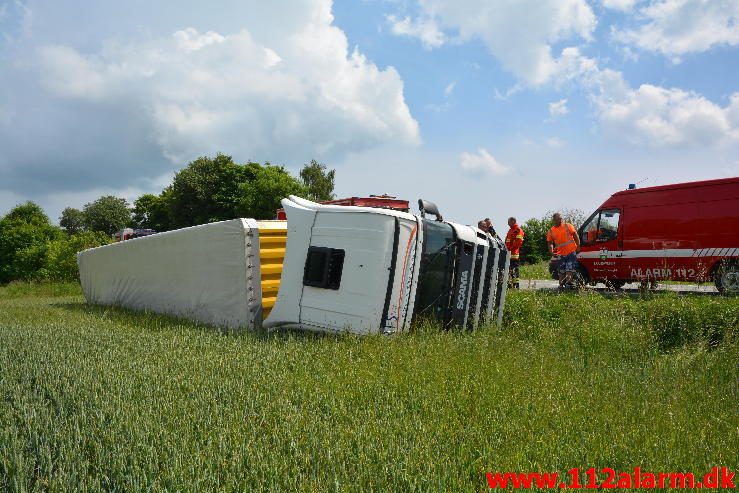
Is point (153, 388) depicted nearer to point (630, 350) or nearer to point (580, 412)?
point (580, 412)

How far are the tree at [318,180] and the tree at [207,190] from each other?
7973 millimetres

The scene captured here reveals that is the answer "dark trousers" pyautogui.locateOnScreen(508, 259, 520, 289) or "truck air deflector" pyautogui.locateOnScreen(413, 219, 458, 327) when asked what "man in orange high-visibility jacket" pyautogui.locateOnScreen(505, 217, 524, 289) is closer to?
"dark trousers" pyautogui.locateOnScreen(508, 259, 520, 289)

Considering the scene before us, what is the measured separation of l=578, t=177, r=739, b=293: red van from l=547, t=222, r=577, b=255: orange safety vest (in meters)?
1.40

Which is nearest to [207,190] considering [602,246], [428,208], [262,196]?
[262,196]

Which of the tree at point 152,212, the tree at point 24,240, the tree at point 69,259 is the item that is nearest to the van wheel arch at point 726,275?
the tree at point 69,259

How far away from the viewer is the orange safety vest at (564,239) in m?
11.4

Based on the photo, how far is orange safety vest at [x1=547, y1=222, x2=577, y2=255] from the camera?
449 inches

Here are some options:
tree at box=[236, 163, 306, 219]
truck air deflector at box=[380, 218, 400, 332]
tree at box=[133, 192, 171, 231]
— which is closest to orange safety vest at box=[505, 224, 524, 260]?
truck air deflector at box=[380, 218, 400, 332]

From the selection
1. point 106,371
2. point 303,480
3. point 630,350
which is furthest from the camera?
point 630,350

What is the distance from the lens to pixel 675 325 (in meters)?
7.16

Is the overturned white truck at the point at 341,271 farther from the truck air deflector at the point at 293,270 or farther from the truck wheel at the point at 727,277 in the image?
the truck wheel at the point at 727,277

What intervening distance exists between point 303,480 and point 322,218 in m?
4.09

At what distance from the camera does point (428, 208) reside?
23.9 ft

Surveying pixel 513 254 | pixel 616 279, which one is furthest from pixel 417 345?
pixel 616 279
